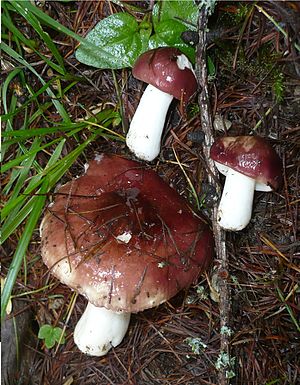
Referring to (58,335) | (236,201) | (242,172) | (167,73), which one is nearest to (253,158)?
(242,172)

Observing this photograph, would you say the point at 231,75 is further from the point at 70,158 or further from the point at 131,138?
the point at 70,158

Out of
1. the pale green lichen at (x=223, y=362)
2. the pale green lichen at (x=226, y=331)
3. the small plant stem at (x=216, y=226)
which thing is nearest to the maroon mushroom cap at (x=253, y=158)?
the small plant stem at (x=216, y=226)

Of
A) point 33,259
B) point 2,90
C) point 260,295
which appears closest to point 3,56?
point 2,90

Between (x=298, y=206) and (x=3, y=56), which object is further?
(x=3, y=56)

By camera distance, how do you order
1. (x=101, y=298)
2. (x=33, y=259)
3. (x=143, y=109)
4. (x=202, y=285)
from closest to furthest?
(x=101, y=298) → (x=143, y=109) → (x=202, y=285) → (x=33, y=259)

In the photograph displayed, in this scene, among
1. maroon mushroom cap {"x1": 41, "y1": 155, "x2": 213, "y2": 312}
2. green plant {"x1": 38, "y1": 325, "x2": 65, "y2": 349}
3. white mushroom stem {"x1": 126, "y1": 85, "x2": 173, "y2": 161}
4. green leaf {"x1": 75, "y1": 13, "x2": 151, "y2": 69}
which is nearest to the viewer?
maroon mushroom cap {"x1": 41, "y1": 155, "x2": 213, "y2": 312}

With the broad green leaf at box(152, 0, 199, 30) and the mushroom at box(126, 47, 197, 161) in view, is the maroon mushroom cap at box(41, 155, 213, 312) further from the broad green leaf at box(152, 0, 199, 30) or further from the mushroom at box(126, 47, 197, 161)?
the broad green leaf at box(152, 0, 199, 30)

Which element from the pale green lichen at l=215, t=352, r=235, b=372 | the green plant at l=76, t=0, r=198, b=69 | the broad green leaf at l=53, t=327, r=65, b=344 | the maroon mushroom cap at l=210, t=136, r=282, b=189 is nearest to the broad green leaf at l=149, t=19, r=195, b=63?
the green plant at l=76, t=0, r=198, b=69
